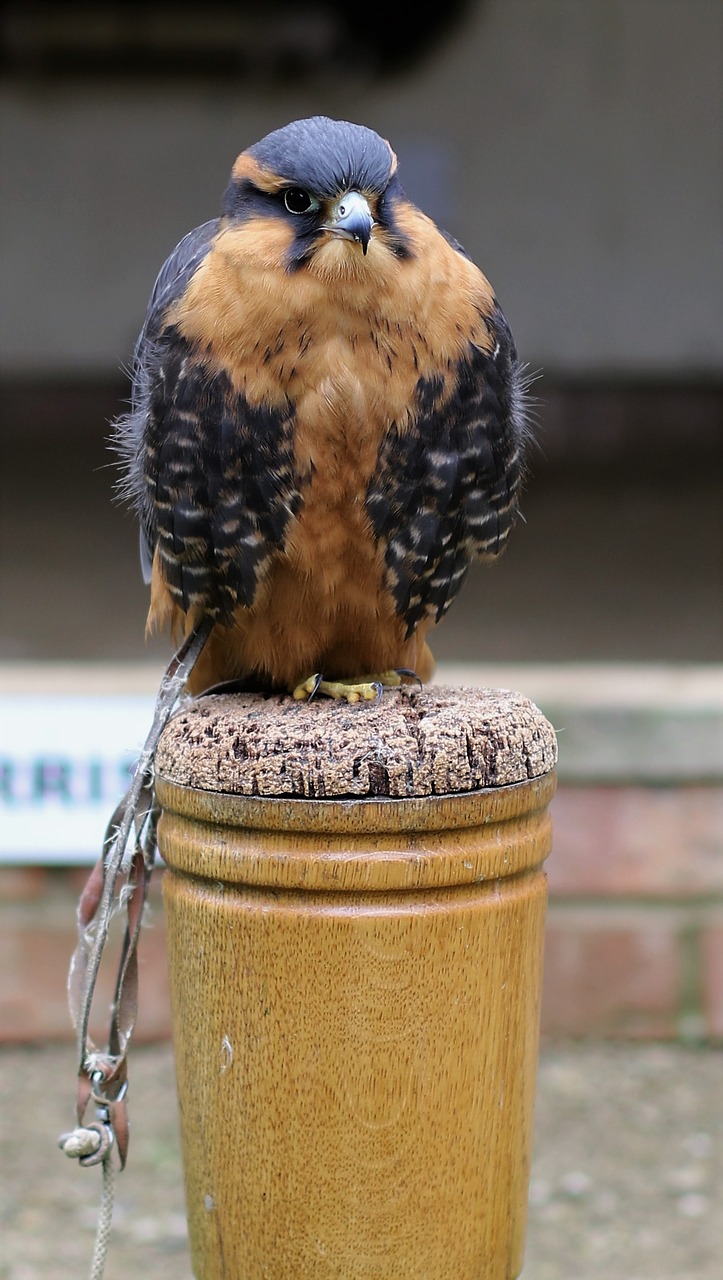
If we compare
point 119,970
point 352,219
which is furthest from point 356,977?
point 352,219

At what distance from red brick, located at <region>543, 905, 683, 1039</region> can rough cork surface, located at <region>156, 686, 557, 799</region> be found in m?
1.67

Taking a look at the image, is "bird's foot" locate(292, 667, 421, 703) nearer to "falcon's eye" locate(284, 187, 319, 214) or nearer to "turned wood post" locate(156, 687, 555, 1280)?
"turned wood post" locate(156, 687, 555, 1280)

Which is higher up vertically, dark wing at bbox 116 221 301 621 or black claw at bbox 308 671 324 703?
dark wing at bbox 116 221 301 621

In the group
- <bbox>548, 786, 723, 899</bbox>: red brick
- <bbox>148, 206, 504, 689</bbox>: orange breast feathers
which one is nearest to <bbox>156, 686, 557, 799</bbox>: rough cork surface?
<bbox>148, 206, 504, 689</bbox>: orange breast feathers

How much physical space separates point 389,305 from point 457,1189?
73cm

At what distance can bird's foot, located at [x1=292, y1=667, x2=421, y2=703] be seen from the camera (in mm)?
1278

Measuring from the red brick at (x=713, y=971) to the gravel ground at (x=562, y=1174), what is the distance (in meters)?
0.07

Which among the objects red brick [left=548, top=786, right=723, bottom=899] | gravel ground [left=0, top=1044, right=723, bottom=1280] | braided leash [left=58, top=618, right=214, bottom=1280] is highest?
braided leash [left=58, top=618, right=214, bottom=1280]

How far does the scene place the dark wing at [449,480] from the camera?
125 cm

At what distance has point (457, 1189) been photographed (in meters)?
1.06

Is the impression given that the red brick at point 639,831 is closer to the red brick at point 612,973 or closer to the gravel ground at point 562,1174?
the red brick at point 612,973

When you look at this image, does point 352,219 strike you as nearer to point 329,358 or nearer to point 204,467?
point 329,358

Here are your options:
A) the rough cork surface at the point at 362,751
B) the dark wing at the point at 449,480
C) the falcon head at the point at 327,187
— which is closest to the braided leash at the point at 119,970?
the rough cork surface at the point at 362,751

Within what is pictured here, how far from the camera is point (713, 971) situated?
2729 mm
